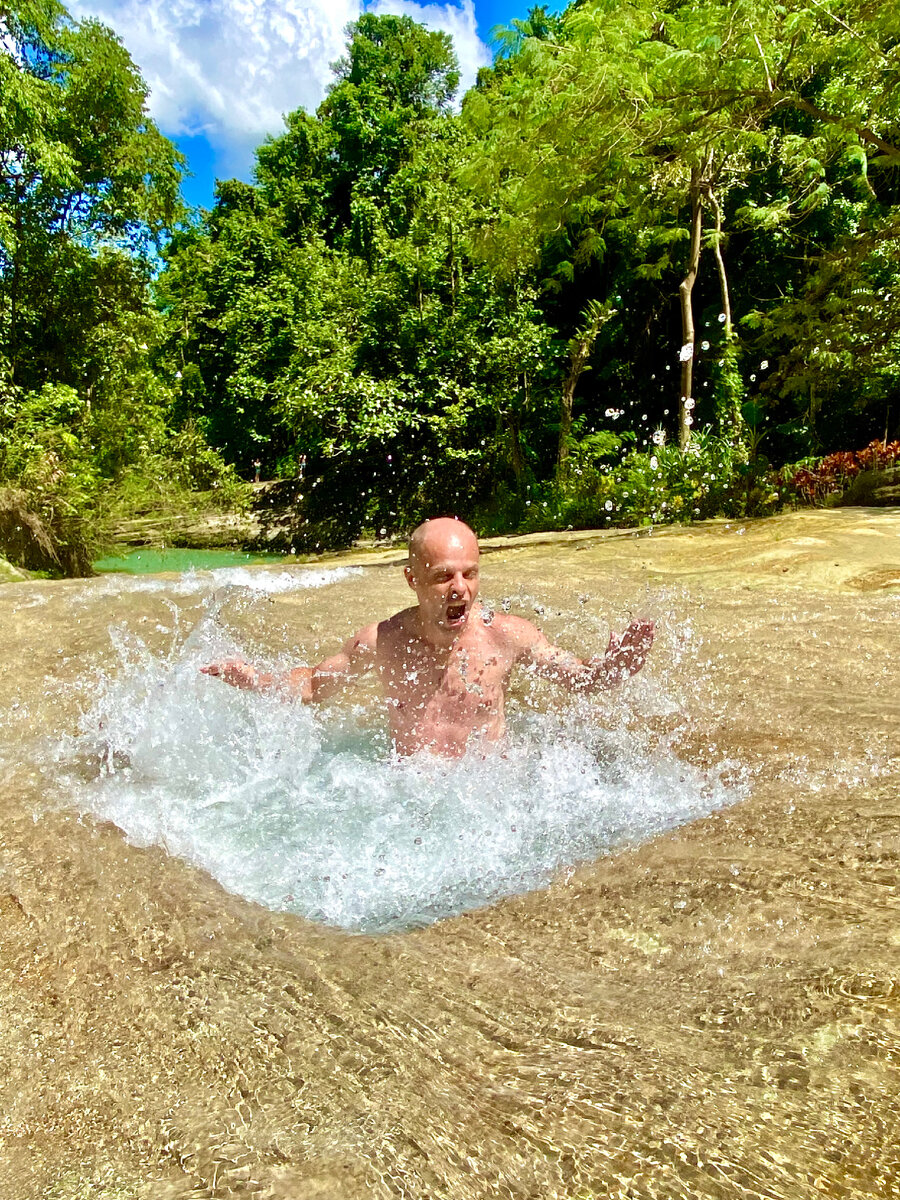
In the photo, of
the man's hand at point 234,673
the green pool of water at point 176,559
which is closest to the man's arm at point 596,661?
the man's hand at point 234,673

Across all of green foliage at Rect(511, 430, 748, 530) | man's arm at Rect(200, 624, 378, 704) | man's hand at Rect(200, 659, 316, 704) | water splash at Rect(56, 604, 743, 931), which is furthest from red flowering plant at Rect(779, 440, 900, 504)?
man's hand at Rect(200, 659, 316, 704)

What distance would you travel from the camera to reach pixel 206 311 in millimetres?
23078

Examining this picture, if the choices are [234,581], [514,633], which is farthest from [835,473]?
[514,633]

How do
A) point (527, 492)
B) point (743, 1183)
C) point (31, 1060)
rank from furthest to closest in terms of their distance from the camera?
point (527, 492)
point (31, 1060)
point (743, 1183)

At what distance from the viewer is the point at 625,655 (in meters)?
2.84

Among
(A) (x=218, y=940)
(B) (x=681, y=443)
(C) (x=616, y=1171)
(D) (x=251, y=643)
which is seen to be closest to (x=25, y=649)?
(D) (x=251, y=643)

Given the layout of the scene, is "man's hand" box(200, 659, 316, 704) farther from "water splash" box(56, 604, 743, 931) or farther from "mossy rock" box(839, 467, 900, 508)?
"mossy rock" box(839, 467, 900, 508)

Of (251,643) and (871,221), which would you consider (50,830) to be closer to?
(251,643)

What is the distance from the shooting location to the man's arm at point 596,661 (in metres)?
A: 2.78

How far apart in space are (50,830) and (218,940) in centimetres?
88

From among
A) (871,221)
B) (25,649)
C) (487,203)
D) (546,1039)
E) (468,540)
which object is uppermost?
(487,203)

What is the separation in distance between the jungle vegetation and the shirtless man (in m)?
6.94

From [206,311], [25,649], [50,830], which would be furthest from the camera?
[206,311]

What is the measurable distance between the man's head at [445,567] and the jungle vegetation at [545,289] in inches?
278
